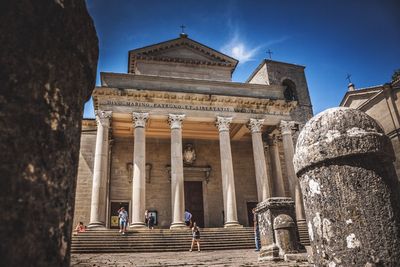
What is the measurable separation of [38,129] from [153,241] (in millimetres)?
12601

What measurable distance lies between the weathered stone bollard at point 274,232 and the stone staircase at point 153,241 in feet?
18.8

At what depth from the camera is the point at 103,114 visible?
15.8m

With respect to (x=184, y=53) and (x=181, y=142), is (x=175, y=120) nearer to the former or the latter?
(x=181, y=142)

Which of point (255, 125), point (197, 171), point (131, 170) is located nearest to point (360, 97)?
point (255, 125)

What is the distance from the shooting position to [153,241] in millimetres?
Answer: 12633

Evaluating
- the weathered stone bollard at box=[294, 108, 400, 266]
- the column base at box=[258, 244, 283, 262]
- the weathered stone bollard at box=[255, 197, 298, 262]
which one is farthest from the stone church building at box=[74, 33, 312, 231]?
the weathered stone bollard at box=[294, 108, 400, 266]

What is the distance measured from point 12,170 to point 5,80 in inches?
10.2

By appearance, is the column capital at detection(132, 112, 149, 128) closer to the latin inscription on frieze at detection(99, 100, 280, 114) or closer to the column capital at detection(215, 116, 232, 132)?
the latin inscription on frieze at detection(99, 100, 280, 114)

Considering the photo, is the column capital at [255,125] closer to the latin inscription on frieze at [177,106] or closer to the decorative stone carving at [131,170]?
the latin inscription on frieze at [177,106]

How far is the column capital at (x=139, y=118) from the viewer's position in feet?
52.2

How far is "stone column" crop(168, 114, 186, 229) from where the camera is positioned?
14.7 meters

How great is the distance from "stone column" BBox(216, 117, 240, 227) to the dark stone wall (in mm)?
14820

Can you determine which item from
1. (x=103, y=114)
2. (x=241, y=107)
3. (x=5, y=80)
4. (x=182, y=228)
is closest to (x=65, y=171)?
(x=5, y=80)

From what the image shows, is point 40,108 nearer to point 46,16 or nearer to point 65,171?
point 65,171
